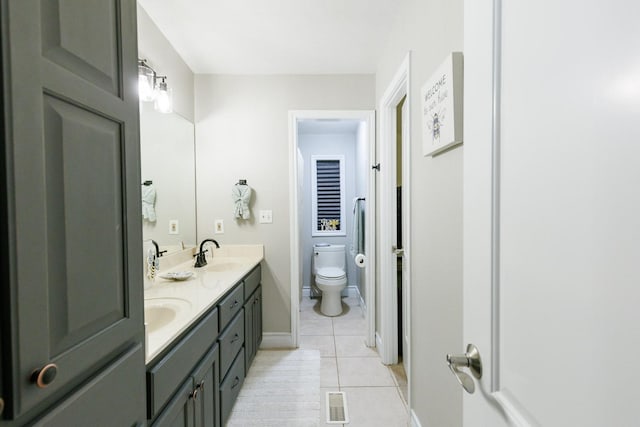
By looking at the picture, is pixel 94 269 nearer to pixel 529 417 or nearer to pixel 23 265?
pixel 23 265

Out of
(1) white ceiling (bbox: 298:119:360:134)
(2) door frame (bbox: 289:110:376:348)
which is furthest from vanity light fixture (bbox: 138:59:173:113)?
(1) white ceiling (bbox: 298:119:360:134)

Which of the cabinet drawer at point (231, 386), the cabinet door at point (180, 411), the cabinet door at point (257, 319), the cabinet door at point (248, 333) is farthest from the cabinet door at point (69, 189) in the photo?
the cabinet door at point (257, 319)

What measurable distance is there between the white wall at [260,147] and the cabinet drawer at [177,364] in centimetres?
123

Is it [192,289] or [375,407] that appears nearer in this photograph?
[192,289]

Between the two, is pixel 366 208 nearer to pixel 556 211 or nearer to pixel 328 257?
pixel 328 257

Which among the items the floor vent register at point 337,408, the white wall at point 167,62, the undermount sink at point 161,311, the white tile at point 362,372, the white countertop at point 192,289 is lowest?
the floor vent register at point 337,408

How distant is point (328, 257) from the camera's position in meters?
3.74

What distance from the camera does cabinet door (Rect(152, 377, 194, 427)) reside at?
36.9 inches

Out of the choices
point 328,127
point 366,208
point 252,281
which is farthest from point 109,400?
point 328,127

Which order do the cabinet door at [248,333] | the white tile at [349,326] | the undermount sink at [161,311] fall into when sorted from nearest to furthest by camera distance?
the undermount sink at [161,311]
the cabinet door at [248,333]
the white tile at [349,326]

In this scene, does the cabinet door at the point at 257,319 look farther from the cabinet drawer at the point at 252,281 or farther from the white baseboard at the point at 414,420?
the white baseboard at the point at 414,420

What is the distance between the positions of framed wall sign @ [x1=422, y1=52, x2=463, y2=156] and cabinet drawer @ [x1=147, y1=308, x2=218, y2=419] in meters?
1.28

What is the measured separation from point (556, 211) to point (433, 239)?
34.8 inches

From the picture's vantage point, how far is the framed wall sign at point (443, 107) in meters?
0.99
